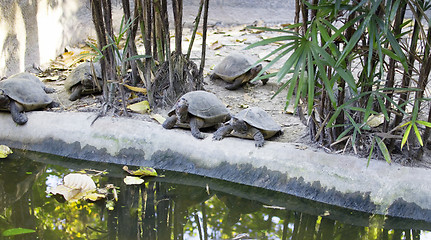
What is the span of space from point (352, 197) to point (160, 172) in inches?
68.3

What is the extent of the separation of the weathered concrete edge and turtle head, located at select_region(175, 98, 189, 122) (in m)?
0.16

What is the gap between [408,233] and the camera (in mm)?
3338

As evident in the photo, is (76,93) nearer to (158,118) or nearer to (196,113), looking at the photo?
(158,118)

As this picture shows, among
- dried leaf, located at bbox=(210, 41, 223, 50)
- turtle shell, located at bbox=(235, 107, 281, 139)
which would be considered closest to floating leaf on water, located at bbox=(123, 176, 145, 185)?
turtle shell, located at bbox=(235, 107, 281, 139)

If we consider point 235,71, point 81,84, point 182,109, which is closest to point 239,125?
point 182,109

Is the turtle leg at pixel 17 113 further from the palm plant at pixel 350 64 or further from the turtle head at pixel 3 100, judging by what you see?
the palm plant at pixel 350 64

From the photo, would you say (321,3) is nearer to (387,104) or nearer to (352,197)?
(387,104)

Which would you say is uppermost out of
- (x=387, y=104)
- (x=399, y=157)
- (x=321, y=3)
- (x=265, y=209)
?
(x=321, y=3)

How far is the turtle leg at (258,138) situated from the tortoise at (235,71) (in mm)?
1516

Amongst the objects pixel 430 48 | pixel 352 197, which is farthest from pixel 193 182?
pixel 430 48

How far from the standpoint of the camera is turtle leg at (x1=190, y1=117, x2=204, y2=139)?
4250 mm

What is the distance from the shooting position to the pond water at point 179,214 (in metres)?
3.29

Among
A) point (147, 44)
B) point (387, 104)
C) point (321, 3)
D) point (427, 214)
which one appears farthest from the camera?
point (147, 44)

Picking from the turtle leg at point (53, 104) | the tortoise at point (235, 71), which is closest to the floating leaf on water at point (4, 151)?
the turtle leg at point (53, 104)
